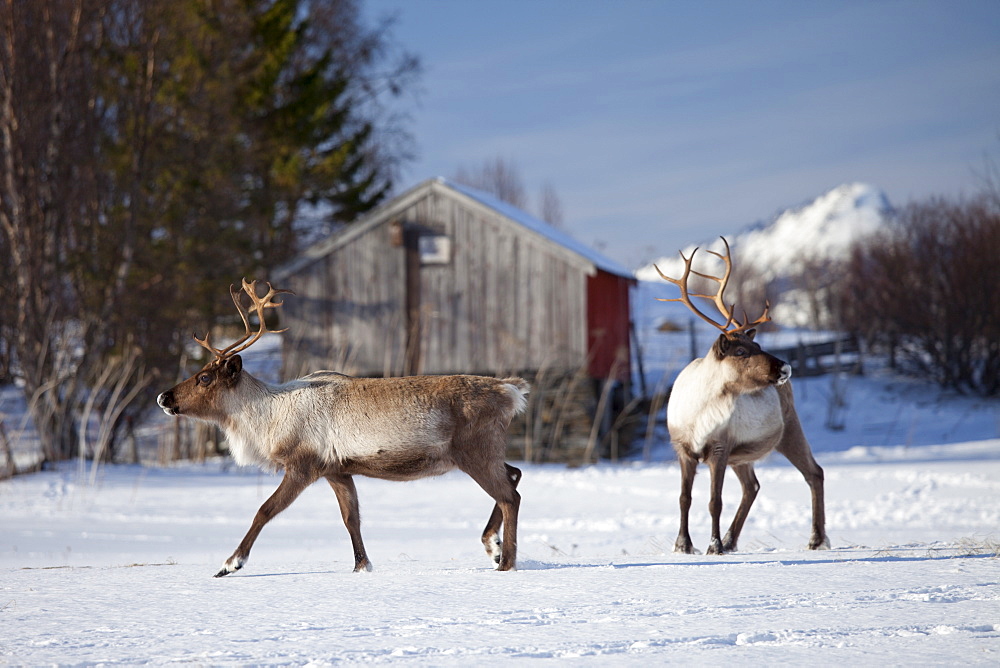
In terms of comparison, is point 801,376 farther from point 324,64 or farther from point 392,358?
point 324,64

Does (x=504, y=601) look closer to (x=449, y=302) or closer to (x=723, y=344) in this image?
(x=723, y=344)

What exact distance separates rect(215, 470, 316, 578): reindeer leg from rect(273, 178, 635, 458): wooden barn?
14.9 m

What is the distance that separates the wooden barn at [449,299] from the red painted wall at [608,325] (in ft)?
0.27

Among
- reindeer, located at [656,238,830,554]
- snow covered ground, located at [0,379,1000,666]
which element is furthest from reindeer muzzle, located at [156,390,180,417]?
reindeer, located at [656,238,830,554]

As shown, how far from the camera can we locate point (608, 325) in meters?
22.6

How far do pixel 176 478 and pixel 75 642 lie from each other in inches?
476

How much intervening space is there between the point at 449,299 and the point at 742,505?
48.4 ft

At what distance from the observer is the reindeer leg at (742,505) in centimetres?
673

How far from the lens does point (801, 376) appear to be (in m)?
27.5

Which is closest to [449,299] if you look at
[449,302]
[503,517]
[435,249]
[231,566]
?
[449,302]

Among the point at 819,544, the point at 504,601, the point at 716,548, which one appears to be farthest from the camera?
the point at 819,544

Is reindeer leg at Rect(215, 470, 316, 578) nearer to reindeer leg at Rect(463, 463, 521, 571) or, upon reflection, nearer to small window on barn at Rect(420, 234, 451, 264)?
reindeer leg at Rect(463, 463, 521, 571)

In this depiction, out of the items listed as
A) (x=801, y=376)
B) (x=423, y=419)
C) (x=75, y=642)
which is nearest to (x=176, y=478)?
(x=423, y=419)

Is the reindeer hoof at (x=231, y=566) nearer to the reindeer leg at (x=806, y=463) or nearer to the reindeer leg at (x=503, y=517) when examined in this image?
the reindeer leg at (x=503, y=517)
